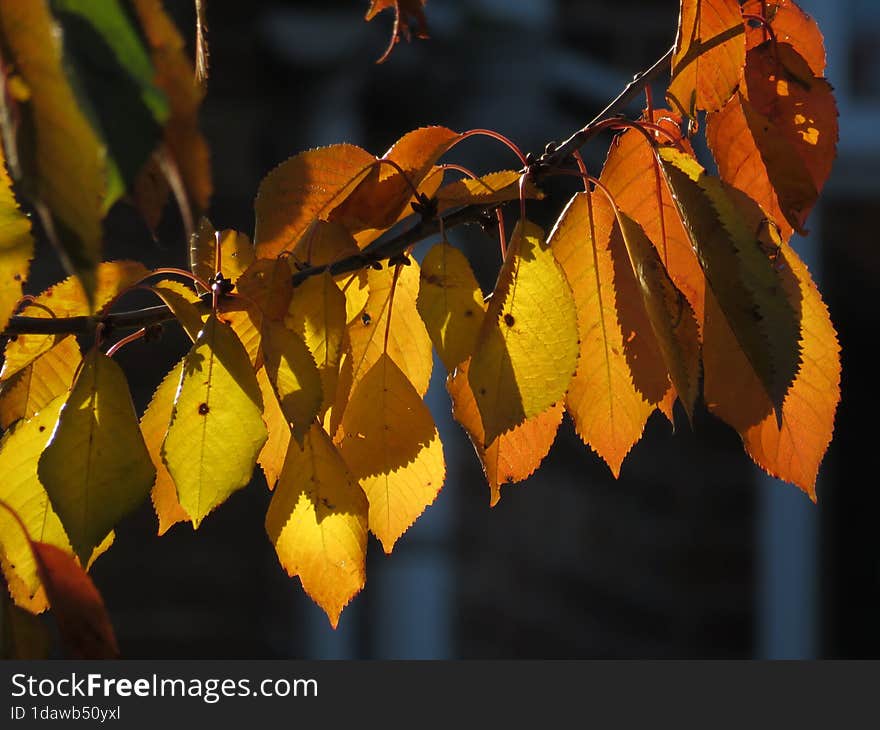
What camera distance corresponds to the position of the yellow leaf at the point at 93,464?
1.53ft

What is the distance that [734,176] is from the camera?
55 centimetres

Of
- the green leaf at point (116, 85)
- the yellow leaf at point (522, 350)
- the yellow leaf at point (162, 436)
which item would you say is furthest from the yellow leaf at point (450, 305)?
the green leaf at point (116, 85)

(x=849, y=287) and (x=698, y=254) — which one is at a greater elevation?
(x=849, y=287)

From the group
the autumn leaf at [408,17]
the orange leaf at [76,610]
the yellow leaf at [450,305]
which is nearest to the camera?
the orange leaf at [76,610]

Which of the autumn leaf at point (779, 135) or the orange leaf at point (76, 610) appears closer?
the orange leaf at point (76, 610)

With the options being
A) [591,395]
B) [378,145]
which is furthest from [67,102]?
[378,145]

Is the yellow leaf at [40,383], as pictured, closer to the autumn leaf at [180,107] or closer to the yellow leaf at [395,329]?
the yellow leaf at [395,329]

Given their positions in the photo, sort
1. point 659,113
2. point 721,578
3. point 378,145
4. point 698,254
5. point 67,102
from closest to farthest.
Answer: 1. point 67,102
2. point 698,254
3. point 659,113
4. point 378,145
5. point 721,578

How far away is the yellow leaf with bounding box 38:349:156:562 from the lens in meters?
0.46

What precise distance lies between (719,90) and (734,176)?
42 mm

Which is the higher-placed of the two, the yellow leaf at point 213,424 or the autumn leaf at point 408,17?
the autumn leaf at point 408,17

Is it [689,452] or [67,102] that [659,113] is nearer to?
[67,102]

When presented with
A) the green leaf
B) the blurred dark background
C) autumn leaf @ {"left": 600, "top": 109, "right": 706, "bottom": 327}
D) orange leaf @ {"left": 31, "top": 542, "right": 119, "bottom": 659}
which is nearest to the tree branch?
autumn leaf @ {"left": 600, "top": 109, "right": 706, "bottom": 327}

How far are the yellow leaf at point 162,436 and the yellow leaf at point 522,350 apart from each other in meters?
0.14
